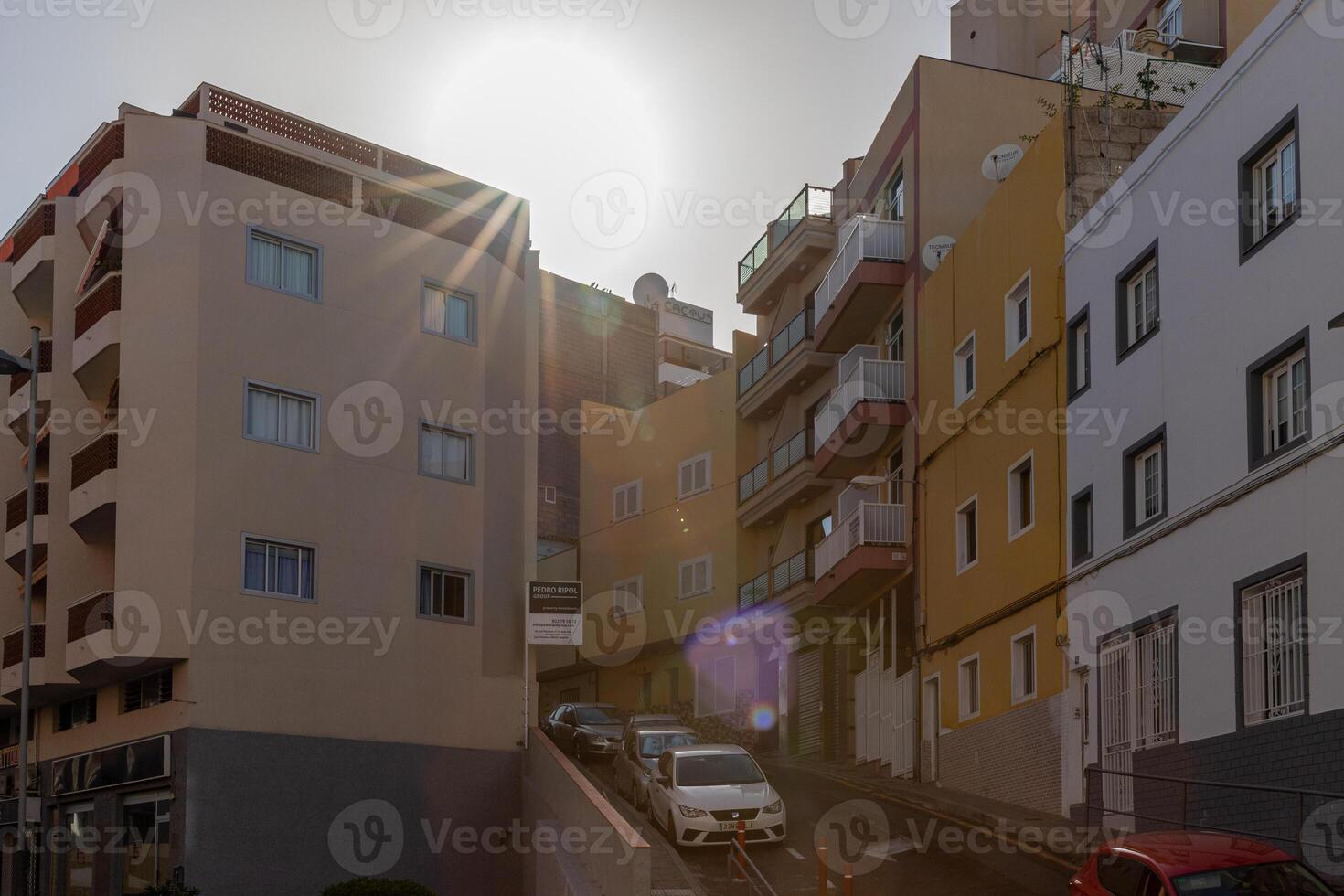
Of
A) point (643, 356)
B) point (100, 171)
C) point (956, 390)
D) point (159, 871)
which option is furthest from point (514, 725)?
point (643, 356)

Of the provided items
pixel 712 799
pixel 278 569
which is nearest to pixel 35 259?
pixel 278 569

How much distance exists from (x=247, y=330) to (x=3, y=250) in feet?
45.6

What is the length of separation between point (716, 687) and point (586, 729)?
11.5 metres

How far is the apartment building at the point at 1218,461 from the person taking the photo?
19125 mm

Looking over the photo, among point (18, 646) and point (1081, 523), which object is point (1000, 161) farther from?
point (18, 646)

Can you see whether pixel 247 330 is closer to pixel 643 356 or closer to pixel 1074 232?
pixel 1074 232

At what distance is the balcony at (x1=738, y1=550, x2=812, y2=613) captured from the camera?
43625 mm

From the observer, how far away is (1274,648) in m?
19.9

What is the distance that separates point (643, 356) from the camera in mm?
64750

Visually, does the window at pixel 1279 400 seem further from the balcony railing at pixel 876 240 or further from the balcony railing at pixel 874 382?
the balcony railing at pixel 876 240

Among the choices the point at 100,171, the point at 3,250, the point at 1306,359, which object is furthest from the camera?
the point at 3,250

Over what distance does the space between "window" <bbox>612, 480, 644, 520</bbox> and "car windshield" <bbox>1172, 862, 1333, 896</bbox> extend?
132 ft

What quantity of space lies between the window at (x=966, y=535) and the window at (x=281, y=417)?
12049 millimetres

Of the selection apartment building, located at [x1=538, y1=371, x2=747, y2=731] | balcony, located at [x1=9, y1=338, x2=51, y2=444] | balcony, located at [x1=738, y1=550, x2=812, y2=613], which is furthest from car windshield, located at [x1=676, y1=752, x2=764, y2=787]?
apartment building, located at [x1=538, y1=371, x2=747, y2=731]
